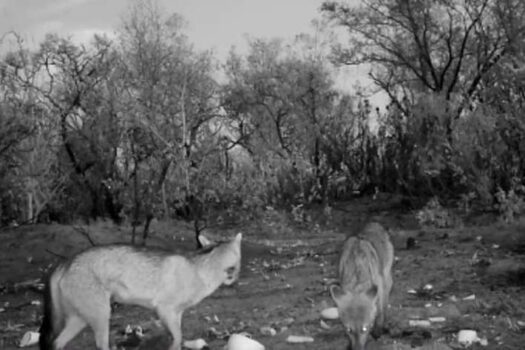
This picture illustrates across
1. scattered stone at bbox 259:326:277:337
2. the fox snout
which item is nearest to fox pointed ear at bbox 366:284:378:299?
the fox snout

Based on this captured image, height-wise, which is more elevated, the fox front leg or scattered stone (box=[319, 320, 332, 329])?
the fox front leg

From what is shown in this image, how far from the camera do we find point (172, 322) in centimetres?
632

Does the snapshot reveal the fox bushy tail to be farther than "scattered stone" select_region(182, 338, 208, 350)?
No

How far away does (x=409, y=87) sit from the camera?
95.0 feet

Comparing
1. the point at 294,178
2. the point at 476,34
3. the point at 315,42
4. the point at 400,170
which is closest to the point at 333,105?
the point at 315,42

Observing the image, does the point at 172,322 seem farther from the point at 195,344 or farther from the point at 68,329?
the point at 68,329

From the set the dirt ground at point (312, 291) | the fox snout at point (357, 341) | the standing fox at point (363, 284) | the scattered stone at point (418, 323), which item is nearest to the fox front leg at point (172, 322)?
the dirt ground at point (312, 291)

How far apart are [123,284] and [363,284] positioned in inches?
83.5

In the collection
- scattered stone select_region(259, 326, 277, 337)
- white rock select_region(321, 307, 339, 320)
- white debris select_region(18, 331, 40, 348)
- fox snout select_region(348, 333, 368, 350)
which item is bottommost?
white debris select_region(18, 331, 40, 348)

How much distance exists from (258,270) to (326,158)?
1117 cm

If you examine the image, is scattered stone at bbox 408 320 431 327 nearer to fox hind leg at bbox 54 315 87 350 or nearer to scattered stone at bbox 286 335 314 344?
scattered stone at bbox 286 335 314 344

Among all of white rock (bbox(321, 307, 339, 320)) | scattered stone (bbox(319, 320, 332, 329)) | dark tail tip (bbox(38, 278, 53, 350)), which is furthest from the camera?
white rock (bbox(321, 307, 339, 320))

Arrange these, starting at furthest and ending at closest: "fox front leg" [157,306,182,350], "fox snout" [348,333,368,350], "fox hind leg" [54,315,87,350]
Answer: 1. "fox front leg" [157,306,182,350]
2. "fox hind leg" [54,315,87,350]
3. "fox snout" [348,333,368,350]

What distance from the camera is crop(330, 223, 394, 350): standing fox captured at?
589cm
